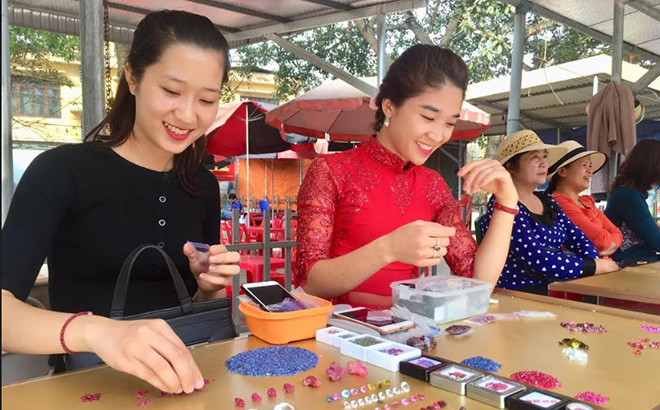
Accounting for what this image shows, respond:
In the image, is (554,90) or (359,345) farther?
(554,90)

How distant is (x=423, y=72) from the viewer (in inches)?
76.4

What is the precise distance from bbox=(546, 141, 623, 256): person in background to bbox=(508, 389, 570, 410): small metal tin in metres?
3.35

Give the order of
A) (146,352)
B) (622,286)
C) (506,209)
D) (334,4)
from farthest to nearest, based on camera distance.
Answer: (334,4) → (622,286) → (506,209) → (146,352)

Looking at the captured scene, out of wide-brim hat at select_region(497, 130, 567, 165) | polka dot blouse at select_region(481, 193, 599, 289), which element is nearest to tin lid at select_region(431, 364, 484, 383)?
polka dot blouse at select_region(481, 193, 599, 289)

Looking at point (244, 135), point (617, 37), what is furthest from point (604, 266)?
point (244, 135)

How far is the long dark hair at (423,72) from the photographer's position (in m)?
1.93

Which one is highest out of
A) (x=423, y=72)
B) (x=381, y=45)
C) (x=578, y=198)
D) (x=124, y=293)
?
(x=381, y=45)

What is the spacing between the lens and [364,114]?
661 cm

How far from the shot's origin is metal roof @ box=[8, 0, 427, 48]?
4867 mm

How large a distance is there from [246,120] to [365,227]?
495cm

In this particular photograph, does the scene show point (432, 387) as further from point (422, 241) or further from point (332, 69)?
point (332, 69)

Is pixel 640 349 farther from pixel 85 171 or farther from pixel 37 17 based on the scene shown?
pixel 37 17

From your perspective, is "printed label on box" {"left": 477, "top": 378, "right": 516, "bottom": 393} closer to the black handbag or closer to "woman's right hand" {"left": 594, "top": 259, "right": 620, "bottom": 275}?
the black handbag

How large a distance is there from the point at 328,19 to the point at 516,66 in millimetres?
1964
